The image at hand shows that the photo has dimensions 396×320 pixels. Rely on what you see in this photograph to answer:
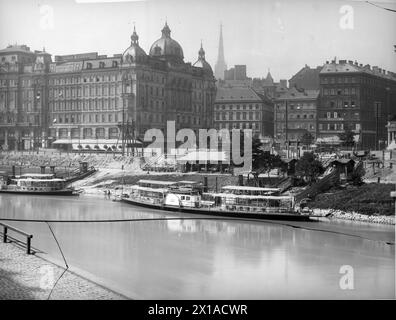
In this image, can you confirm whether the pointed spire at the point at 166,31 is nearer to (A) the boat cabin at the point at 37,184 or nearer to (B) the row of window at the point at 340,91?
(B) the row of window at the point at 340,91

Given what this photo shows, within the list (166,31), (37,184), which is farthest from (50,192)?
(166,31)

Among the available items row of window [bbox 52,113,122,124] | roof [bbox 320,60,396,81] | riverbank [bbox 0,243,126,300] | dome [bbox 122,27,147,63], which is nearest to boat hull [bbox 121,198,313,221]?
roof [bbox 320,60,396,81]

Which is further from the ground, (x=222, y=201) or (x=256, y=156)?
(x=256, y=156)

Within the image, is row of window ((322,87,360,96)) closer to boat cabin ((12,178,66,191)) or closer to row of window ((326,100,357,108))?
row of window ((326,100,357,108))

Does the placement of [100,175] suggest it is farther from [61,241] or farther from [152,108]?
[61,241]

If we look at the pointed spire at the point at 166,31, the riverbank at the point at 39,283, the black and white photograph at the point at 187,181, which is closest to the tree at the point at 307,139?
the black and white photograph at the point at 187,181

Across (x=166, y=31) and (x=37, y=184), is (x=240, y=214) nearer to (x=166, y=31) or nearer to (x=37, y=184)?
(x=166, y=31)
